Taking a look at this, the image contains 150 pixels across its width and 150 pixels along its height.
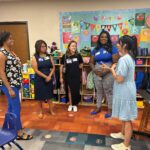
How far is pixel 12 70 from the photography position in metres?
2.51

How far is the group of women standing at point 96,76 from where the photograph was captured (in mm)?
2316

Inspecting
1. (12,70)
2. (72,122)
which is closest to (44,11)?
(12,70)

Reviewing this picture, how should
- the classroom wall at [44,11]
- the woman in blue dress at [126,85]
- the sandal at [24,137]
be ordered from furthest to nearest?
the classroom wall at [44,11] < the sandal at [24,137] < the woman in blue dress at [126,85]

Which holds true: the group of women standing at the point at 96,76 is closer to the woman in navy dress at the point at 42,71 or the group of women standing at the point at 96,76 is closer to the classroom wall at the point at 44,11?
the woman in navy dress at the point at 42,71

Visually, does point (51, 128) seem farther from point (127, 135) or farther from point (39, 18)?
point (39, 18)

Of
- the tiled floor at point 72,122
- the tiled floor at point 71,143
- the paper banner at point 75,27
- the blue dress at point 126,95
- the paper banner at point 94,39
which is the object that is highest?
the paper banner at point 75,27

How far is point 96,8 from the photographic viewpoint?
174 inches

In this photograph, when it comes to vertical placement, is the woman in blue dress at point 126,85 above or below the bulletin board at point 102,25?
below

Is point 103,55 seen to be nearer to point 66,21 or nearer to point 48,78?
point 48,78

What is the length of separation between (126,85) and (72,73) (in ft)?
5.44

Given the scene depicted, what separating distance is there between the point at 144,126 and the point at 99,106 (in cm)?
109

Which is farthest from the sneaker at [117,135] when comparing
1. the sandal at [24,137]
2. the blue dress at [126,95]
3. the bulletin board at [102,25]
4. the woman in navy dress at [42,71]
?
the bulletin board at [102,25]

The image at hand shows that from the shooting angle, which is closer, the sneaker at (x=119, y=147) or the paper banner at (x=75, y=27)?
the sneaker at (x=119, y=147)

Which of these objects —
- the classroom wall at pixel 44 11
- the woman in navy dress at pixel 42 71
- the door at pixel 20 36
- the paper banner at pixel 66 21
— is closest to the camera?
the woman in navy dress at pixel 42 71
